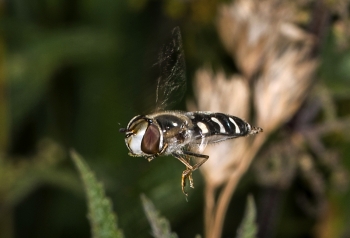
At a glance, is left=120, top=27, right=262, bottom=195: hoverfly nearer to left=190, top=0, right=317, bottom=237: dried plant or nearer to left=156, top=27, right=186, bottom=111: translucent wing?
left=156, top=27, right=186, bottom=111: translucent wing

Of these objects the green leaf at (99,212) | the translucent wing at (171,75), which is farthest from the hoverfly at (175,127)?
the green leaf at (99,212)

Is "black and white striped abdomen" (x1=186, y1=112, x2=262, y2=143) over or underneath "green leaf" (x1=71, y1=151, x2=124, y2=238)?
over

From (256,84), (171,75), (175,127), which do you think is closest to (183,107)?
(256,84)

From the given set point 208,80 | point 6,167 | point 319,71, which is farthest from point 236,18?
point 6,167

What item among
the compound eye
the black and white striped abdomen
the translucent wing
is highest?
the translucent wing

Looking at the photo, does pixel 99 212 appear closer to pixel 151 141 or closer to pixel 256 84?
pixel 151 141

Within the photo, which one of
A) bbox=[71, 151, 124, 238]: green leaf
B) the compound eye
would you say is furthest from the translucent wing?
bbox=[71, 151, 124, 238]: green leaf

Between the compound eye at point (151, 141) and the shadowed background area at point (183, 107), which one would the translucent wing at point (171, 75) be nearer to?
the shadowed background area at point (183, 107)

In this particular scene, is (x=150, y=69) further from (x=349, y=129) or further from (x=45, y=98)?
(x=45, y=98)
